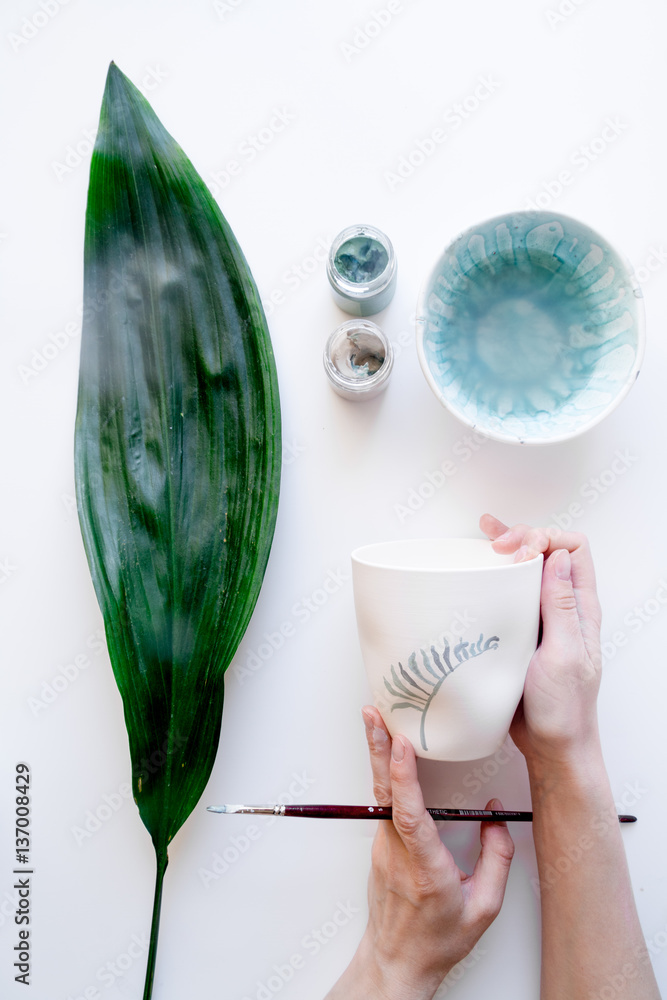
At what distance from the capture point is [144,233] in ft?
2.36

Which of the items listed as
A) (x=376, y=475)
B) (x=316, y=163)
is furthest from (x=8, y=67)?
(x=376, y=475)

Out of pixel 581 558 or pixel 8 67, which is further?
pixel 8 67

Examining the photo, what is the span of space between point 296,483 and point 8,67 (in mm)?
656

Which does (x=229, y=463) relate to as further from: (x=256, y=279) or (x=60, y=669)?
(x=60, y=669)

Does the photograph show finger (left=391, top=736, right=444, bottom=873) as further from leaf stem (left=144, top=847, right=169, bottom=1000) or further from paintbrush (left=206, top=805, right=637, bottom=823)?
leaf stem (left=144, top=847, right=169, bottom=1000)

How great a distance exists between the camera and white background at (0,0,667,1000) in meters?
0.74

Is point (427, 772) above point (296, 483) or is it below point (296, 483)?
below

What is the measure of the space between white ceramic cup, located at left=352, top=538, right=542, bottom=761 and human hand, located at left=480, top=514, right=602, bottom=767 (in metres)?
0.06

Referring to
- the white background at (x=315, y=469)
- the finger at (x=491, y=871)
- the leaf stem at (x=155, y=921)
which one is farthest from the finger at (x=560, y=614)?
the leaf stem at (x=155, y=921)

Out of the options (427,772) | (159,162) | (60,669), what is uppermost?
(159,162)

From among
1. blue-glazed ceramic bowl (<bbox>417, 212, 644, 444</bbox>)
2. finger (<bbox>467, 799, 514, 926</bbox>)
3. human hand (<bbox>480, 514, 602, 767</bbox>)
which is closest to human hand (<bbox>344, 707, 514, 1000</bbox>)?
finger (<bbox>467, 799, 514, 926</bbox>)

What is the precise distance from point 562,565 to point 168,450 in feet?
1.49

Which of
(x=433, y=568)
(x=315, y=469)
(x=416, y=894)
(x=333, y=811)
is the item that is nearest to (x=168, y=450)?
(x=315, y=469)

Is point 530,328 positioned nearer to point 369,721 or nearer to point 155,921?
point 369,721
